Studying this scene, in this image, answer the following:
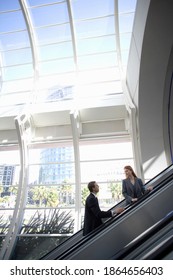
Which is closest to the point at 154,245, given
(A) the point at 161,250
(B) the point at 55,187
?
(A) the point at 161,250

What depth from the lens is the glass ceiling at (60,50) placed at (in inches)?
328

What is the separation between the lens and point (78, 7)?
830 cm

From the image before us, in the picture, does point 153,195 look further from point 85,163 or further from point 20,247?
point 20,247

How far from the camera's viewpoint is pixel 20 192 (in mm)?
7805

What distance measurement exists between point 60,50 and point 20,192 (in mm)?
6662

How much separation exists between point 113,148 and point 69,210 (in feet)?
10.2

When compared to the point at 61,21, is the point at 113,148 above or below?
below

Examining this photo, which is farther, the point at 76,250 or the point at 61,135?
the point at 61,135

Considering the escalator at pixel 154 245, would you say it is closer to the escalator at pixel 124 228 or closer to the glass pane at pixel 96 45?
the escalator at pixel 124 228

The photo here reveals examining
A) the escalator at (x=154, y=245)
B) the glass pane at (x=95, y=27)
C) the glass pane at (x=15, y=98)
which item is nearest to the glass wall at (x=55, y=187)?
the glass pane at (x=15, y=98)

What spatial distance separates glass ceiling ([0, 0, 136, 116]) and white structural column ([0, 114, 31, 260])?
1.27 meters
